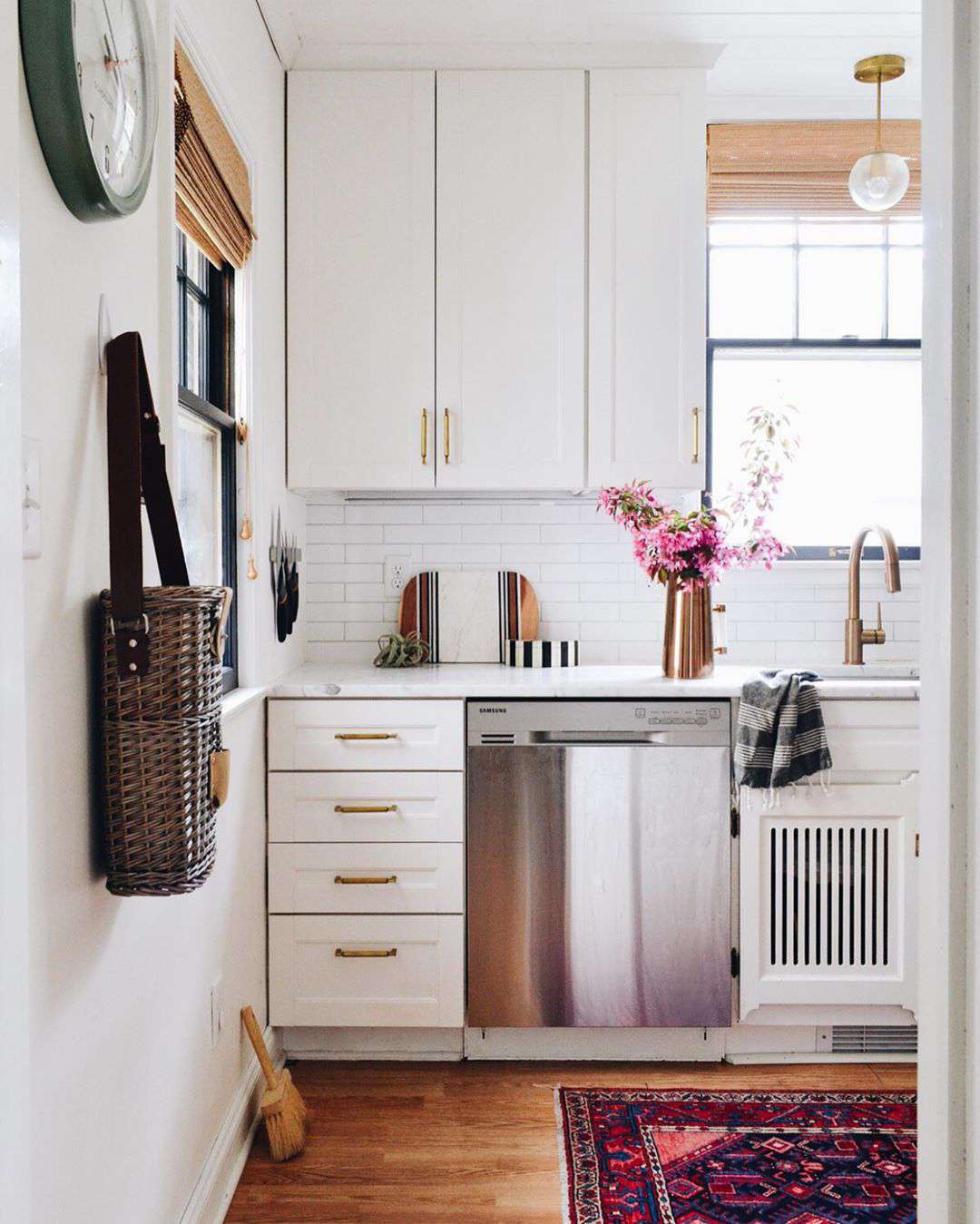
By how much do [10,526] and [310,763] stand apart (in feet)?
6.54

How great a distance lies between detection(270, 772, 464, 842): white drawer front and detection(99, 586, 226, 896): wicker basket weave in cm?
126

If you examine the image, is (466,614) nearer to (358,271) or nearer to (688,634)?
(688,634)

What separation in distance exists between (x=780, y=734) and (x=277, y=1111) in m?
1.46

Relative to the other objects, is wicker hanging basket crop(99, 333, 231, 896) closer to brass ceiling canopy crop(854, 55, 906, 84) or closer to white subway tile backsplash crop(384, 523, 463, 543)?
white subway tile backsplash crop(384, 523, 463, 543)

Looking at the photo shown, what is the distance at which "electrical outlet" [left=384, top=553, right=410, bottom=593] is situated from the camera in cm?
338

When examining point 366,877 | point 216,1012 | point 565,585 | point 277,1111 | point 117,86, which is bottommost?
point 277,1111

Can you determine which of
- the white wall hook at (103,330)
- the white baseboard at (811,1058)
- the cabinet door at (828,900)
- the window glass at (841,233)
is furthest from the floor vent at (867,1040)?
A: the white wall hook at (103,330)

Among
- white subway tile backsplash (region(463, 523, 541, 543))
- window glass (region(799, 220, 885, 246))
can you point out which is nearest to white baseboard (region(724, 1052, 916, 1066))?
white subway tile backsplash (region(463, 523, 541, 543))

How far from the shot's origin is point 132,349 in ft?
4.84

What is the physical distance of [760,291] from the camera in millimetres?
3426

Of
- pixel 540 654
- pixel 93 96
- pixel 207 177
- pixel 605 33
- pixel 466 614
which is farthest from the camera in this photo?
pixel 466 614

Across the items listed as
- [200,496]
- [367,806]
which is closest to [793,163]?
[200,496]

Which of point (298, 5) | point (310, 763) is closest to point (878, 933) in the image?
point (310, 763)

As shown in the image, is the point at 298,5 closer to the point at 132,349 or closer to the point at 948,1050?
the point at 132,349
